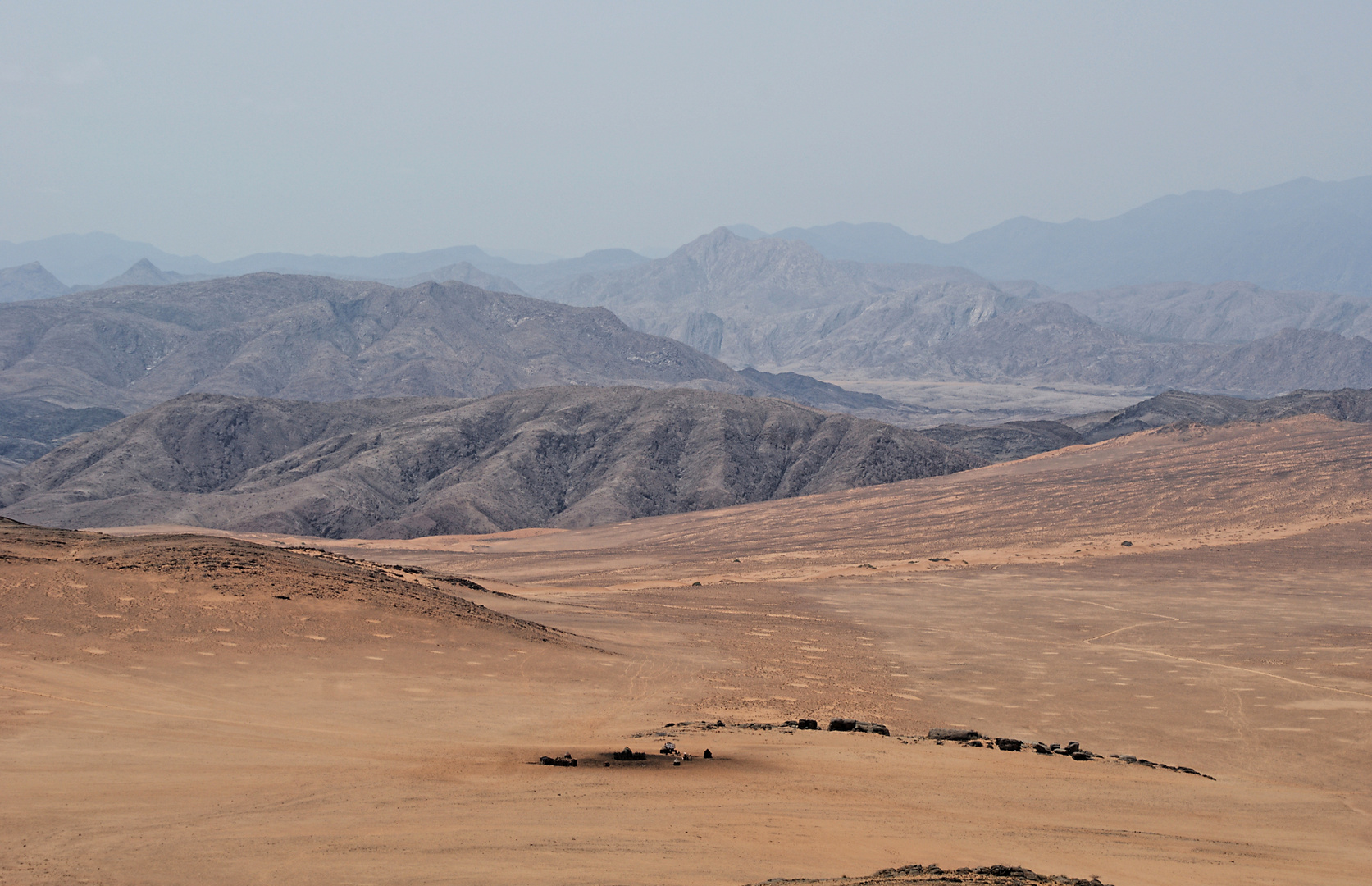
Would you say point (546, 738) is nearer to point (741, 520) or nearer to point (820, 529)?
point (820, 529)

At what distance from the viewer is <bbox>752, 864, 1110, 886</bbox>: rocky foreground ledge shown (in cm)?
1170

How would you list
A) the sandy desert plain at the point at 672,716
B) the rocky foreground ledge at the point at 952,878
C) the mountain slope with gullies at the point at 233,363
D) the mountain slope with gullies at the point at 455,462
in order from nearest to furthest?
1. the rocky foreground ledge at the point at 952,878
2. the sandy desert plain at the point at 672,716
3. the mountain slope with gullies at the point at 455,462
4. the mountain slope with gullies at the point at 233,363

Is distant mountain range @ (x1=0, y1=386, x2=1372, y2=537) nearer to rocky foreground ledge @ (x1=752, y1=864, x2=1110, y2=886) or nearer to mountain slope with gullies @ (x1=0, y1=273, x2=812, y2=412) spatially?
mountain slope with gullies @ (x1=0, y1=273, x2=812, y2=412)

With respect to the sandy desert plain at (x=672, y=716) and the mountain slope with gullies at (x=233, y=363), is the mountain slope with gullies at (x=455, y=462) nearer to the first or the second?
the sandy desert plain at (x=672, y=716)

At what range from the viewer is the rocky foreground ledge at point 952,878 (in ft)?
38.4

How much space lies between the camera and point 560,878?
1179 centimetres

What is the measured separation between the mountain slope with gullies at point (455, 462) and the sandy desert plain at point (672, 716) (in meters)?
37.3

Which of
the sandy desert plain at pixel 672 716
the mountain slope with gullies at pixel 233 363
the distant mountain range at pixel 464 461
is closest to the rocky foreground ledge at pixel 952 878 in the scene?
the sandy desert plain at pixel 672 716

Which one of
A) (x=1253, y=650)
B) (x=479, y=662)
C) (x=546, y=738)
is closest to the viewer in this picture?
(x=546, y=738)

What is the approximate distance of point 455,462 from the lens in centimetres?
9775

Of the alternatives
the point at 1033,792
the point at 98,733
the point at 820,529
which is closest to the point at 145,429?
the point at 820,529

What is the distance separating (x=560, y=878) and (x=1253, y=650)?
29.4 meters

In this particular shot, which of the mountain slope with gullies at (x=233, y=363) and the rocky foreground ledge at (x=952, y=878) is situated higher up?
the mountain slope with gullies at (x=233, y=363)

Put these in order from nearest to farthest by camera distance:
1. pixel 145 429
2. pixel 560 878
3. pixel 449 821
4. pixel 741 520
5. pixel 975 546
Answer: pixel 560 878
pixel 449 821
pixel 975 546
pixel 741 520
pixel 145 429
